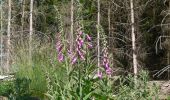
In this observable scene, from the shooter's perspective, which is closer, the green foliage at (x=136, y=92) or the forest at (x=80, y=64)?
the forest at (x=80, y=64)

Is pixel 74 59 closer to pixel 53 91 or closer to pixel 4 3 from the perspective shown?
pixel 53 91

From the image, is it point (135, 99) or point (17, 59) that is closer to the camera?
point (135, 99)

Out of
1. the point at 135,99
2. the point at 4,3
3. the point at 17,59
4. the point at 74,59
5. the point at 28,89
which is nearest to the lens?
the point at 74,59

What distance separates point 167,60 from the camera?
27359mm

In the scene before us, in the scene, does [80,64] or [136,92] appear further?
[136,92]

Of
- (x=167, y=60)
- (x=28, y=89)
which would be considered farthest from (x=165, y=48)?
(x=28, y=89)

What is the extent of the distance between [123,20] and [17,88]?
19.5 m

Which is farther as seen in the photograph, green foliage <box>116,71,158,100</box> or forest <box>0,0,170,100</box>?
green foliage <box>116,71,158,100</box>

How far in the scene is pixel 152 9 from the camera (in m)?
29.8

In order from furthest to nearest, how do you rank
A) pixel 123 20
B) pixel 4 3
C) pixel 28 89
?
1. pixel 4 3
2. pixel 123 20
3. pixel 28 89

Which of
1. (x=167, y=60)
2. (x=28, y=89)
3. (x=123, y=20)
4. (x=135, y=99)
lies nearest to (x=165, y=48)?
(x=167, y=60)

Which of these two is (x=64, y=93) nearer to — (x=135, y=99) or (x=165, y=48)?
(x=135, y=99)

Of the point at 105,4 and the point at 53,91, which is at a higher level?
the point at 105,4

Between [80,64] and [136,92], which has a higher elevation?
[80,64]
